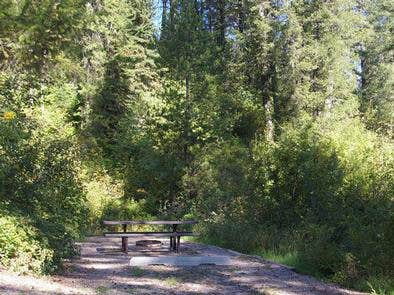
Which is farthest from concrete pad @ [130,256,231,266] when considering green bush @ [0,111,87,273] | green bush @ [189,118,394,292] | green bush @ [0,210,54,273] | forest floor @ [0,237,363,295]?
green bush @ [0,210,54,273]

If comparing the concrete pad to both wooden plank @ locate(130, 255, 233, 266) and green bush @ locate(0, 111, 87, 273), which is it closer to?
wooden plank @ locate(130, 255, 233, 266)

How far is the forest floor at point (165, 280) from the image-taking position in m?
7.12

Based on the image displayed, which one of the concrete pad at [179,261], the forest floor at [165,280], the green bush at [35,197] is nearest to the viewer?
the forest floor at [165,280]

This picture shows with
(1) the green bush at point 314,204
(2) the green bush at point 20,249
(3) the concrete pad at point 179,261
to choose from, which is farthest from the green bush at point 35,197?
(1) the green bush at point 314,204

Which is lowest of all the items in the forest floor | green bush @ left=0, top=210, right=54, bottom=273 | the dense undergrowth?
the forest floor

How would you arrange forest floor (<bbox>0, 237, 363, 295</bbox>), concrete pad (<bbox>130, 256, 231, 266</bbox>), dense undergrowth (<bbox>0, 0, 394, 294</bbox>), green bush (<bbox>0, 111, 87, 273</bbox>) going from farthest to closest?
1. concrete pad (<bbox>130, 256, 231, 266</bbox>)
2. dense undergrowth (<bbox>0, 0, 394, 294</bbox>)
3. green bush (<bbox>0, 111, 87, 273</bbox>)
4. forest floor (<bbox>0, 237, 363, 295</bbox>)

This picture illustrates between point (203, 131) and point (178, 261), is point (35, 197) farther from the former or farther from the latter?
point (203, 131)

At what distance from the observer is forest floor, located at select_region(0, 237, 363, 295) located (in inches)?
281

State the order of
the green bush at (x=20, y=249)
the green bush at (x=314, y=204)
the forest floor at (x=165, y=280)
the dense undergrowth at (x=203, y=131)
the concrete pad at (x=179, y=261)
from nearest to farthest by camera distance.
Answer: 1. the forest floor at (x=165, y=280)
2. the green bush at (x=20, y=249)
3. the green bush at (x=314, y=204)
4. the dense undergrowth at (x=203, y=131)
5. the concrete pad at (x=179, y=261)

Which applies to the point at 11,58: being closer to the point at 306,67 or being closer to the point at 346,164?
the point at 346,164

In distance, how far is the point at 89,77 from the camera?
89.1ft

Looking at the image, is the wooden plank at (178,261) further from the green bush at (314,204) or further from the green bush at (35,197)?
the green bush at (314,204)

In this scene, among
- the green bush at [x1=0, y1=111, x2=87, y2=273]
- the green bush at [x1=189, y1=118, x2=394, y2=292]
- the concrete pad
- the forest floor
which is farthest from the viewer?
the concrete pad

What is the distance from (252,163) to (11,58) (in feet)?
23.1
